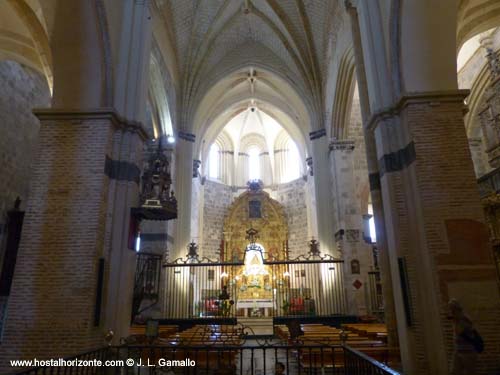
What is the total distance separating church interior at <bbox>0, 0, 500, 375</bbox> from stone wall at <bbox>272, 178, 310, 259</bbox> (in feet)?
29.3

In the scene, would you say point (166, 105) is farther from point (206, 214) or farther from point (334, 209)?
point (206, 214)

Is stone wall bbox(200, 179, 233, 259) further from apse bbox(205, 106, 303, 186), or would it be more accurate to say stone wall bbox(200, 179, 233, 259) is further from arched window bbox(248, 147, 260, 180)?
arched window bbox(248, 147, 260, 180)

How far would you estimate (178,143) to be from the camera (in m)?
18.1

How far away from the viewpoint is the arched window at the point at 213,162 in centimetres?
2925

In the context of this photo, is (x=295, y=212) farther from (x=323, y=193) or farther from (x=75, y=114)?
(x=75, y=114)

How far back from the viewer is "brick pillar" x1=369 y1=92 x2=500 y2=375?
A: 6395 millimetres

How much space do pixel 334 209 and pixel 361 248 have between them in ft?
7.93

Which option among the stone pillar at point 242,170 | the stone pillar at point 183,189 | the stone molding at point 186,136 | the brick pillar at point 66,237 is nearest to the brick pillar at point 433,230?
the brick pillar at point 66,237

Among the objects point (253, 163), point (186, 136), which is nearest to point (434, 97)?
point (186, 136)

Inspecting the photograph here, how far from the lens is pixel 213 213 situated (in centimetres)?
2758

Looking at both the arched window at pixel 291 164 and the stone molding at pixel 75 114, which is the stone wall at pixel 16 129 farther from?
the arched window at pixel 291 164

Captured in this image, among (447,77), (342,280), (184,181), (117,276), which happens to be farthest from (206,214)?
(447,77)

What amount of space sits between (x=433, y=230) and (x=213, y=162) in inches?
939

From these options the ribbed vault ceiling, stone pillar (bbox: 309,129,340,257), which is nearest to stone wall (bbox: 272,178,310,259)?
stone pillar (bbox: 309,129,340,257)
